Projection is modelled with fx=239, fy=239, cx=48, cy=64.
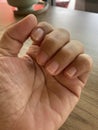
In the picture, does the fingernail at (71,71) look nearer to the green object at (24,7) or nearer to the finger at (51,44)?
the finger at (51,44)

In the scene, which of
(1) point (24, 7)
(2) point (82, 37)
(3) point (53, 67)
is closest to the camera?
(3) point (53, 67)

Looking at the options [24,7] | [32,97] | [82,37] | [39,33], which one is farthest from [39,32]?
[24,7]

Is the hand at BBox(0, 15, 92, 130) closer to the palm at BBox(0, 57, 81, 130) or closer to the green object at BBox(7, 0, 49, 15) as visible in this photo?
the palm at BBox(0, 57, 81, 130)

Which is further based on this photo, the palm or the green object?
the green object

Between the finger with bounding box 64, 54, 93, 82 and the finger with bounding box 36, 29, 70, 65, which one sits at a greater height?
the finger with bounding box 36, 29, 70, 65

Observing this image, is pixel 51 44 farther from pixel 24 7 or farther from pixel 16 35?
pixel 24 7

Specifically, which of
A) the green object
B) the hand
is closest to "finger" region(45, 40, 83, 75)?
the hand
